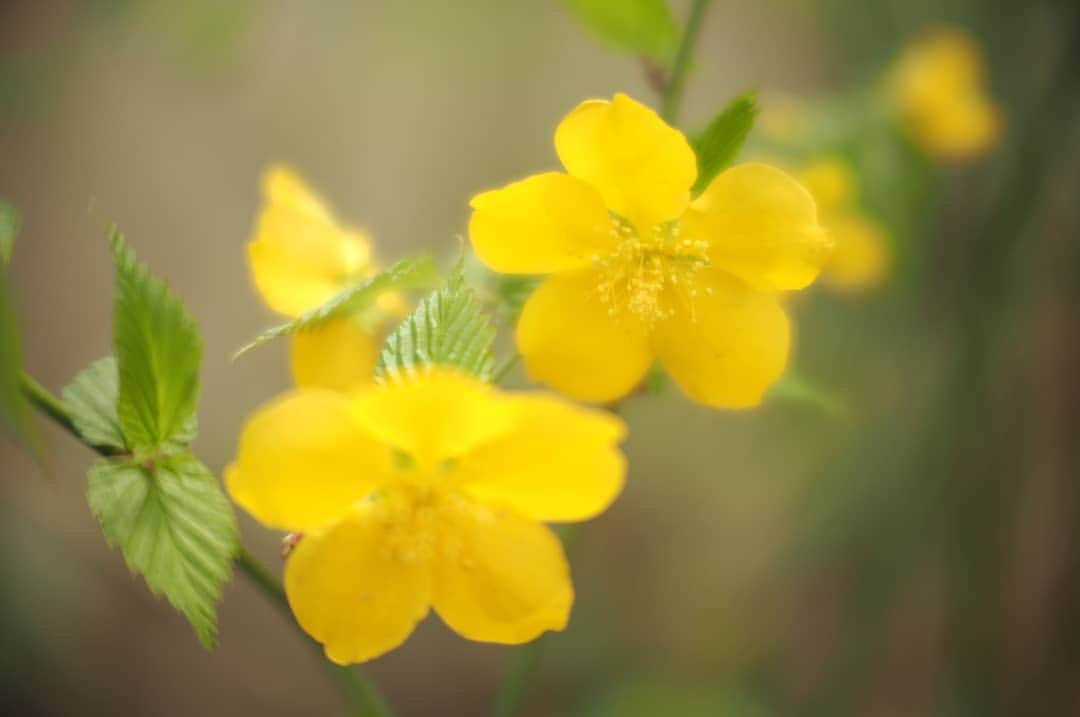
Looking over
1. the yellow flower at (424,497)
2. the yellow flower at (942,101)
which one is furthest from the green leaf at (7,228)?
the yellow flower at (942,101)

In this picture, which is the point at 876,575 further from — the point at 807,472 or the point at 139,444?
the point at 139,444

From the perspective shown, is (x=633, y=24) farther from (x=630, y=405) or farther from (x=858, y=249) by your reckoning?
(x=630, y=405)

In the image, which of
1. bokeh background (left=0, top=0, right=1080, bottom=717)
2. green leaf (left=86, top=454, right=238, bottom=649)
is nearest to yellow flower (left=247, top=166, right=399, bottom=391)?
green leaf (left=86, top=454, right=238, bottom=649)

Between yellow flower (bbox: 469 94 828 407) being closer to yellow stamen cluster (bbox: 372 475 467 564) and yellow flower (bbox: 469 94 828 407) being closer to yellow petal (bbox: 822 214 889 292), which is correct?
yellow stamen cluster (bbox: 372 475 467 564)

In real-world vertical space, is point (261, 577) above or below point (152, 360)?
below

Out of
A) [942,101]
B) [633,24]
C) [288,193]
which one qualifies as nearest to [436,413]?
[288,193]
